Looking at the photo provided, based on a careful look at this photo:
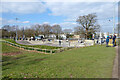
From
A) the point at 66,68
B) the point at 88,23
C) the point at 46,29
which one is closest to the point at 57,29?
the point at 46,29

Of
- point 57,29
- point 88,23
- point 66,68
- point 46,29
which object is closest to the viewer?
point 66,68

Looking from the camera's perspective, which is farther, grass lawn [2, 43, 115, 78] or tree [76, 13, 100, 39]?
tree [76, 13, 100, 39]

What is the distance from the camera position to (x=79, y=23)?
152ft

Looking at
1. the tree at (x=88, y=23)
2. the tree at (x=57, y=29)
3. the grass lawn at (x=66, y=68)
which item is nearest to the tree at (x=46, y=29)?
the tree at (x=57, y=29)

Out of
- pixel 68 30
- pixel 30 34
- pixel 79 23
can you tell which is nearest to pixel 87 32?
pixel 79 23

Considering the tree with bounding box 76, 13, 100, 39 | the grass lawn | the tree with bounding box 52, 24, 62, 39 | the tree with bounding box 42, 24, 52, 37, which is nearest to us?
the grass lawn

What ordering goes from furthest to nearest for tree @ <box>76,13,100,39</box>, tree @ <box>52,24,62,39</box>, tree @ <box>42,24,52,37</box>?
tree @ <box>52,24,62,39</box> < tree @ <box>42,24,52,37</box> < tree @ <box>76,13,100,39</box>

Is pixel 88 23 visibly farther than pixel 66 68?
Yes

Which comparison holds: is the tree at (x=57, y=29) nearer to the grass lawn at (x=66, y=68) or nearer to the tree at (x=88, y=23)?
the tree at (x=88, y=23)

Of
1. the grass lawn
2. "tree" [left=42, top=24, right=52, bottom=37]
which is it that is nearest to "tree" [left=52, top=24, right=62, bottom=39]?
"tree" [left=42, top=24, right=52, bottom=37]

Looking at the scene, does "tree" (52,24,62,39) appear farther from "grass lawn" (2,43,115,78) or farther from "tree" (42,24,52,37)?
"grass lawn" (2,43,115,78)

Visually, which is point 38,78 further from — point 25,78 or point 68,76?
point 68,76

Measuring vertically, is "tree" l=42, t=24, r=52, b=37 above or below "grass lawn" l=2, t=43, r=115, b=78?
above

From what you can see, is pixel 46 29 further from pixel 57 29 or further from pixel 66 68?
pixel 66 68
